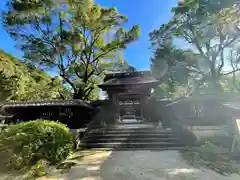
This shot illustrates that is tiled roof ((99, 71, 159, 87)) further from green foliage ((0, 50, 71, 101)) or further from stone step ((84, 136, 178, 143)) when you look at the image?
green foliage ((0, 50, 71, 101))

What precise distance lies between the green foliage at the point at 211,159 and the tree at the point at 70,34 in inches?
479

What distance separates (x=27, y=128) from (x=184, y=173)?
5463mm

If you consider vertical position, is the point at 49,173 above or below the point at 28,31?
below

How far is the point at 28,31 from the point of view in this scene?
45.7ft

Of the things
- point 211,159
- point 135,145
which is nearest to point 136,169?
point 135,145

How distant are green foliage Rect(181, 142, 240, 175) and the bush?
4.82 meters

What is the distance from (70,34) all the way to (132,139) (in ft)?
38.9

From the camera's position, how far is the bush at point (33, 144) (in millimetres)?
4539

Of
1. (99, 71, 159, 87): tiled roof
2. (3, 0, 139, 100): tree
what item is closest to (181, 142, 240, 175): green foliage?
(99, 71, 159, 87): tiled roof

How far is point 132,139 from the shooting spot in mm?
7723

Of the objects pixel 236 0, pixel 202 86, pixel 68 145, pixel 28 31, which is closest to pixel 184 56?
pixel 202 86

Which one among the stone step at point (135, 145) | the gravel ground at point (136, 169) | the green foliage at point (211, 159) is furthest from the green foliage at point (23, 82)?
the green foliage at point (211, 159)

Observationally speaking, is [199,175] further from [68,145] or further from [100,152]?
[68,145]

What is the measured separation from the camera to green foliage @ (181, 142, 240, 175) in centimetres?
444
